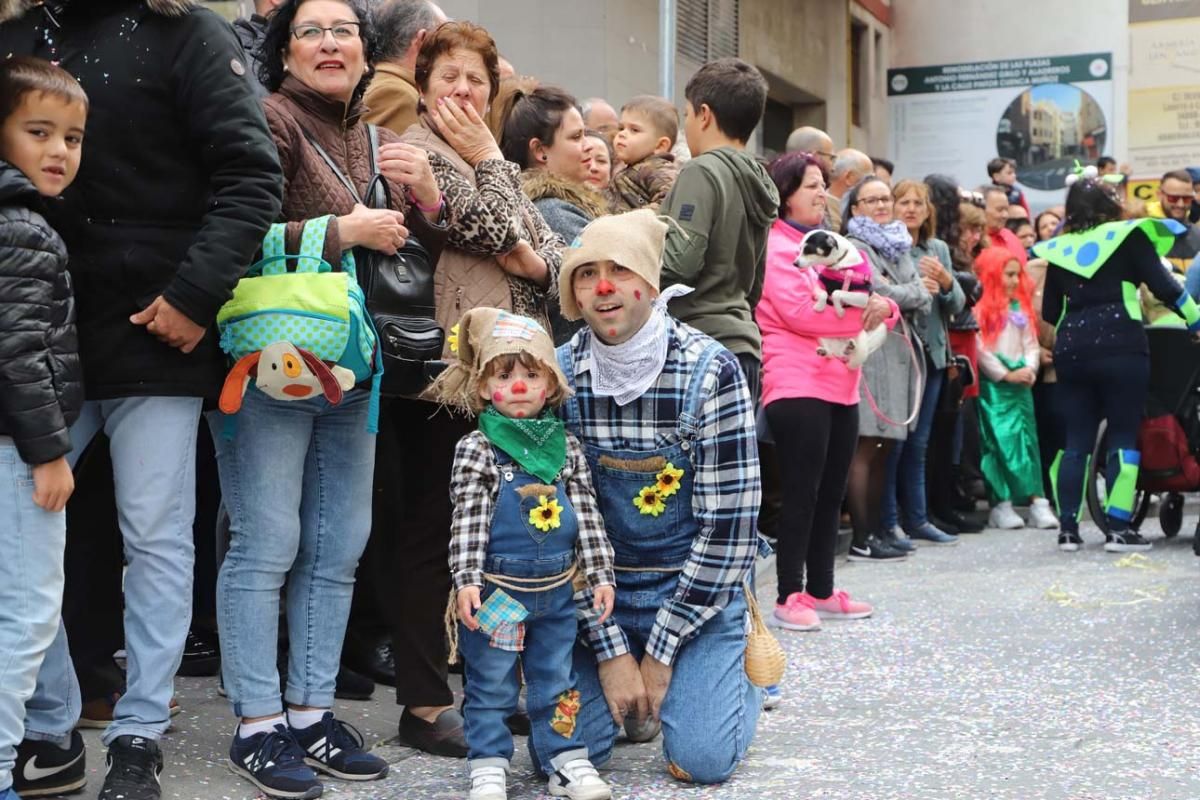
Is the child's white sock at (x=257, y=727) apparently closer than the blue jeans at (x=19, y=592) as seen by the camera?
No

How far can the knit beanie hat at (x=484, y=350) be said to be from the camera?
4121 millimetres

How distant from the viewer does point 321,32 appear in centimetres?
424

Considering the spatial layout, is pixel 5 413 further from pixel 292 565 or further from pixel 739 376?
pixel 739 376

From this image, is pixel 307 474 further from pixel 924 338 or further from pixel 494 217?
pixel 924 338

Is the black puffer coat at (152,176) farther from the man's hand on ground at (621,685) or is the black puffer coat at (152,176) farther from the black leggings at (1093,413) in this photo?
the black leggings at (1093,413)

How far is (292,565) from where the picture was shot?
13.9 feet

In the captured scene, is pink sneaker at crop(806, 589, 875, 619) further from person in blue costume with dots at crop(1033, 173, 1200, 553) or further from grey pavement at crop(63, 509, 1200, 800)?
person in blue costume with dots at crop(1033, 173, 1200, 553)

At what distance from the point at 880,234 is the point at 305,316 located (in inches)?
206

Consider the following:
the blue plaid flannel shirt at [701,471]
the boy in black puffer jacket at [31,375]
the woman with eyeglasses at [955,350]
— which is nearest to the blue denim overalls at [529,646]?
the blue plaid flannel shirt at [701,471]

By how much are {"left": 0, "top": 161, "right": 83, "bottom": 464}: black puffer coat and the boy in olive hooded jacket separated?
2583 mm

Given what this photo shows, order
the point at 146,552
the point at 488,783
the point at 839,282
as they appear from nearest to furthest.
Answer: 1. the point at 146,552
2. the point at 488,783
3. the point at 839,282

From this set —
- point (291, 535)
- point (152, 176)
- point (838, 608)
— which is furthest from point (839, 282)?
point (152, 176)

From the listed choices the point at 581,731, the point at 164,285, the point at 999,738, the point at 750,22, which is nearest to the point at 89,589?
the point at 164,285

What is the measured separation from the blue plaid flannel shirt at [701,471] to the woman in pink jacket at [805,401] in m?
2.12
